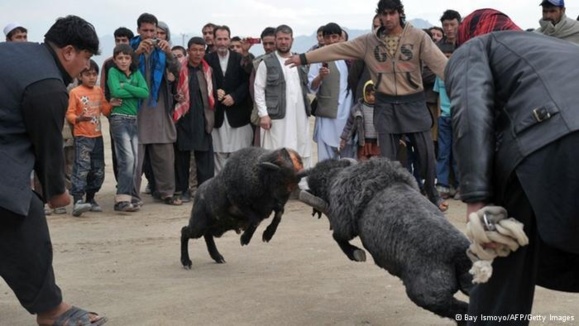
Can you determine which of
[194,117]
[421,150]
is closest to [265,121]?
[194,117]

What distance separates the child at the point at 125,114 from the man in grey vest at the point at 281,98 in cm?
160

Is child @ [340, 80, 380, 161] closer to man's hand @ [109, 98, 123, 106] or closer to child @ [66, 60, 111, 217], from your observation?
man's hand @ [109, 98, 123, 106]

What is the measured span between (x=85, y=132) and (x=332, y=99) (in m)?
3.43

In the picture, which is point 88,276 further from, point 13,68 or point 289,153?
point 13,68

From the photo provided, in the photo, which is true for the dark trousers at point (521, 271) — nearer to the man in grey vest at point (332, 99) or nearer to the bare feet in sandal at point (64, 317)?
the bare feet in sandal at point (64, 317)

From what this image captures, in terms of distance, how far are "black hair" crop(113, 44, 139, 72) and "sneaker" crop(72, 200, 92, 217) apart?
1.88m

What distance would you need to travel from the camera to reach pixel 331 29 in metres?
11.2

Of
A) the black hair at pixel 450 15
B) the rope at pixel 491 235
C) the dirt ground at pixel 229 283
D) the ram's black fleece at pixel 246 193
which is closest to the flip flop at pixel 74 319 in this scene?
the dirt ground at pixel 229 283

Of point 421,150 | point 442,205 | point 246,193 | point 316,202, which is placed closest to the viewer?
point 316,202

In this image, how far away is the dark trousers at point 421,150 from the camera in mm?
8836

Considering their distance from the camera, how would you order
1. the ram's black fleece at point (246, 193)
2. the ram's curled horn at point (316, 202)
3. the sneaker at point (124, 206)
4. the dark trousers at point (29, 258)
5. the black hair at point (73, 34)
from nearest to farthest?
the dark trousers at point (29, 258), the black hair at point (73, 34), the ram's curled horn at point (316, 202), the ram's black fleece at point (246, 193), the sneaker at point (124, 206)

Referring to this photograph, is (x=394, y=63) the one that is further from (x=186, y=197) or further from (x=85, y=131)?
(x=85, y=131)

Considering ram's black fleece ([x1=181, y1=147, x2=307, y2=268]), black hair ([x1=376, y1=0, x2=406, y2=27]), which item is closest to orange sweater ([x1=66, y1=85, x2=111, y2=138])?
ram's black fleece ([x1=181, y1=147, x2=307, y2=268])

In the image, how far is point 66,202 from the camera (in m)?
5.34
